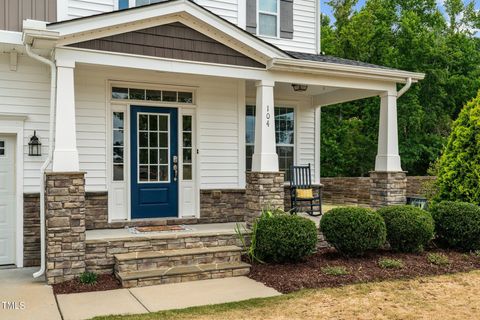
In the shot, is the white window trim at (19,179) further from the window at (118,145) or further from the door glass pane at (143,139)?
the door glass pane at (143,139)

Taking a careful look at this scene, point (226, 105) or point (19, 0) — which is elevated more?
point (19, 0)

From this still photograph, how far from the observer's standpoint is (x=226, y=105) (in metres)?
8.36

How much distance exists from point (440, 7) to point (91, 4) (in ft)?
67.7

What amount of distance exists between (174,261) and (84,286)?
3.89 feet

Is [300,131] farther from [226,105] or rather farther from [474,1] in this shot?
[474,1]

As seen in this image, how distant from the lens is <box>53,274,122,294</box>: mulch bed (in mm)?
5441

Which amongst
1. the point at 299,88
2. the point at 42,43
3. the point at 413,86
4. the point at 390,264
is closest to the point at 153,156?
the point at 42,43

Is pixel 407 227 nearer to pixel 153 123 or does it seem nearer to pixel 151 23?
pixel 153 123

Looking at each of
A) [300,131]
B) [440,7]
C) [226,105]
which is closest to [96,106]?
[226,105]

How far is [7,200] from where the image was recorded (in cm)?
670

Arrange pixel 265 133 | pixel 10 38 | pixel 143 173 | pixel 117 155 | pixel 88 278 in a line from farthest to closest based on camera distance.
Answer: pixel 143 173 → pixel 117 155 → pixel 265 133 → pixel 10 38 → pixel 88 278

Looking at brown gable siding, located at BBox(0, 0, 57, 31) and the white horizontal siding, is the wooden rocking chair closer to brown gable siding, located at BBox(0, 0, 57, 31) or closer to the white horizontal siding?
the white horizontal siding

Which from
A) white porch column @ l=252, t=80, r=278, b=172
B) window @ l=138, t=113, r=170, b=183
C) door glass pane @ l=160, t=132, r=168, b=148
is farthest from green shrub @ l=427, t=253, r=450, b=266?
door glass pane @ l=160, t=132, r=168, b=148

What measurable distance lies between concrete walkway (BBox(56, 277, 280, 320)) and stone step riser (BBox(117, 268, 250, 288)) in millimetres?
88
